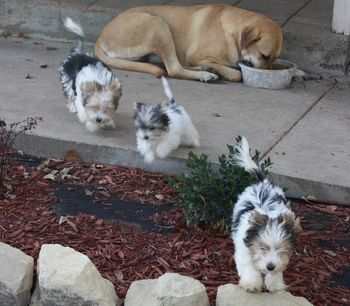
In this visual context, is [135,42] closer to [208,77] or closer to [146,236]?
[208,77]

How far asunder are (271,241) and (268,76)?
413 centimetres

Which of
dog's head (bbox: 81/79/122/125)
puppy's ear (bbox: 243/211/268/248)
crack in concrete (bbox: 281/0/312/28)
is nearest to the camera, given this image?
puppy's ear (bbox: 243/211/268/248)

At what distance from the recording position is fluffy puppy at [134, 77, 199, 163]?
610 centimetres

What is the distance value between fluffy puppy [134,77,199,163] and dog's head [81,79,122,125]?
48cm

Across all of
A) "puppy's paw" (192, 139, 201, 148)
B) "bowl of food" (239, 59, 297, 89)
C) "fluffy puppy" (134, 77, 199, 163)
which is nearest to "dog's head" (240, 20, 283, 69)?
"bowl of food" (239, 59, 297, 89)

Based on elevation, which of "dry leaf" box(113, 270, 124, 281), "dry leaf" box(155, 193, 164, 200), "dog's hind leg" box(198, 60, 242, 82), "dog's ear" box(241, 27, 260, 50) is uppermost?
"dry leaf" box(113, 270, 124, 281)

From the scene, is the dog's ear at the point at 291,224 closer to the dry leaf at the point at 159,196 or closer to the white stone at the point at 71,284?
the white stone at the point at 71,284

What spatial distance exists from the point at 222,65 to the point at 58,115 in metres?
2.21

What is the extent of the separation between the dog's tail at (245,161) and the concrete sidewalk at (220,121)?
2.37ft

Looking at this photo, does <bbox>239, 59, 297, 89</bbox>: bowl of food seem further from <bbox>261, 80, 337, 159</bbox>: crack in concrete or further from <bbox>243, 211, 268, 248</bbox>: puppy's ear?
<bbox>243, 211, 268, 248</bbox>: puppy's ear

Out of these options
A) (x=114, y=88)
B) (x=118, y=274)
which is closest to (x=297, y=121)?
(x=114, y=88)

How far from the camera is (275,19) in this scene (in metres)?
9.38

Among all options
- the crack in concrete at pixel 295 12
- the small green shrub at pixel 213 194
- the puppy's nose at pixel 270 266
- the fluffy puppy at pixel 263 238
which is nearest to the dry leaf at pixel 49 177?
the small green shrub at pixel 213 194

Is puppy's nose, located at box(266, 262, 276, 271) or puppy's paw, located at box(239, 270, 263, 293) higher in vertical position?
puppy's nose, located at box(266, 262, 276, 271)
